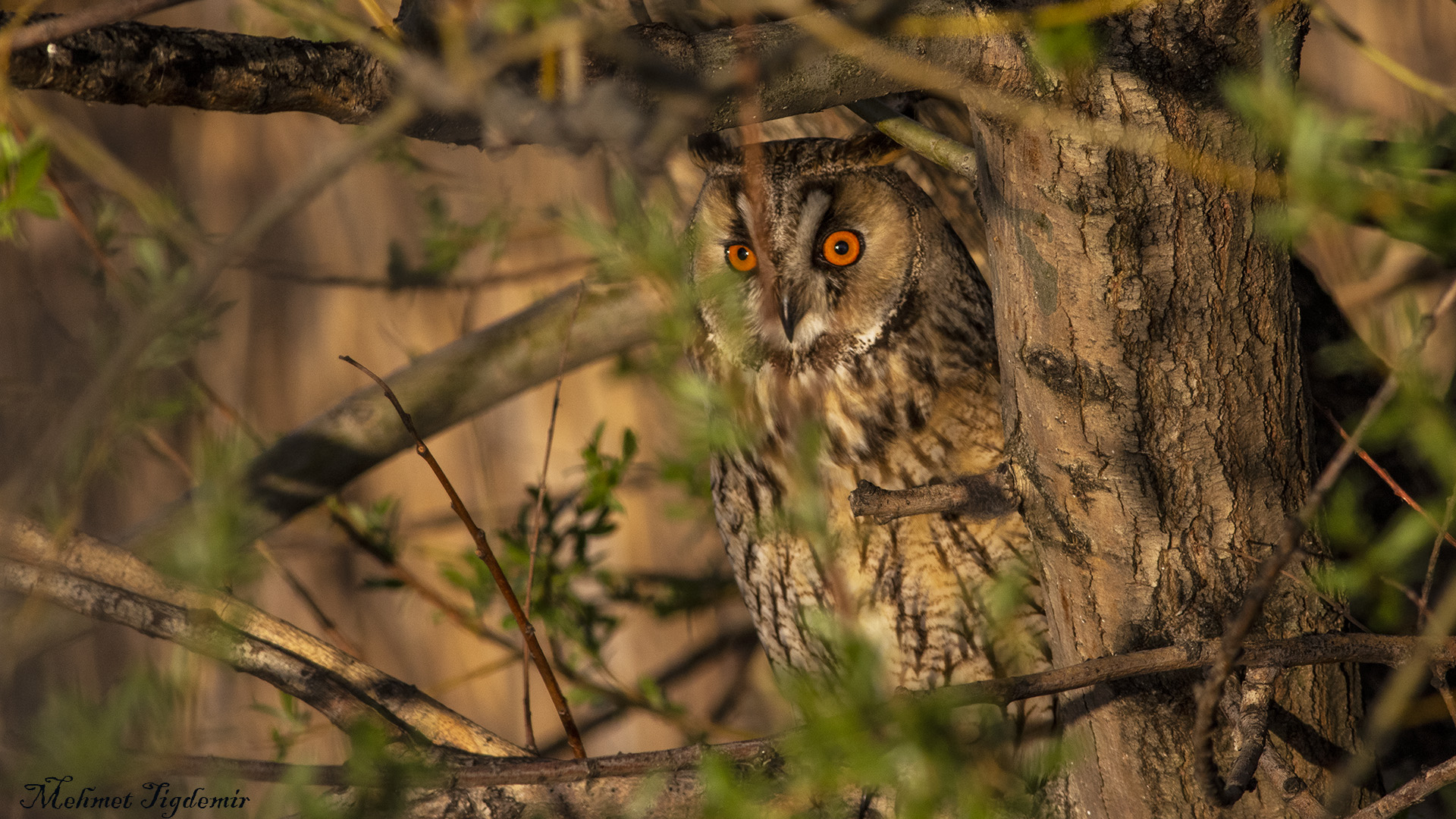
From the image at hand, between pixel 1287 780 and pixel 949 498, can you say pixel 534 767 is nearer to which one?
pixel 949 498

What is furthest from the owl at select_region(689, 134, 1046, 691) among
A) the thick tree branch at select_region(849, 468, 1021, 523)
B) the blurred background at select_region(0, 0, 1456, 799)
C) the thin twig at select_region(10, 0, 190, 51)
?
the thin twig at select_region(10, 0, 190, 51)

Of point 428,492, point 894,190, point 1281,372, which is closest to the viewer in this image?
point 1281,372

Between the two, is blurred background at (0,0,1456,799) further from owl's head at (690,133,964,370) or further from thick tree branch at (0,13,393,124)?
thick tree branch at (0,13,393,124)

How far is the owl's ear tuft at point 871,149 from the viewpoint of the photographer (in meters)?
1.36

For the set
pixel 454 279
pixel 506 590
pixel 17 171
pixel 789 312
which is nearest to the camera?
pixel 17 171

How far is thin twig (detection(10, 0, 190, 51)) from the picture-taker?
0.49 metres

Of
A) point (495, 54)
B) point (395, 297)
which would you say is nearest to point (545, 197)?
point (395, 297)

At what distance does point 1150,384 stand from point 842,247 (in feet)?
2.03

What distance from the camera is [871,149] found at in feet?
4.52

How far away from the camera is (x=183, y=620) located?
98 cm

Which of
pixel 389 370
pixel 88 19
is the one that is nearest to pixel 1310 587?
pixel 88 19

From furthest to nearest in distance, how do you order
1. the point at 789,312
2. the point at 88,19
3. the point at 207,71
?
the point at 789,312 → the point at 207,71 → the point at 88,19

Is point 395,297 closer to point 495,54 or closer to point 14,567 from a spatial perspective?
point 14,567

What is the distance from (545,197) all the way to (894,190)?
88 cm
